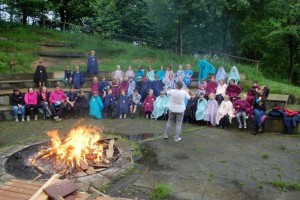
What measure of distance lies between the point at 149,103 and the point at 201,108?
2.29m

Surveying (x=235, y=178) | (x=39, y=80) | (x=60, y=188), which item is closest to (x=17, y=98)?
(x=39, y=80)

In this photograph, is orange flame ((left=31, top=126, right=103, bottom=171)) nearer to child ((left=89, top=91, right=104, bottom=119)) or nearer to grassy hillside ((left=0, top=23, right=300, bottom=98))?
child ((left=89, top=91, right=104, bottom=119))

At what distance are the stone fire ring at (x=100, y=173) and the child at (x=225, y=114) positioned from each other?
4.48 m

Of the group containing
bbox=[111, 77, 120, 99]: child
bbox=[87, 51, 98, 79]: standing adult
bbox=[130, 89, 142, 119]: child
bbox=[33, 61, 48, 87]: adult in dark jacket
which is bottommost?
bbox=[130, 89, 142, 119]: child

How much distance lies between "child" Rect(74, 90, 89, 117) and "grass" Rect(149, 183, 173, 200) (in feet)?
24.5

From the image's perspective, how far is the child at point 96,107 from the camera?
43.6ft

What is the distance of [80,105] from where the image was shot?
43.8 ft

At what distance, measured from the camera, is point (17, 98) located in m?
12.7

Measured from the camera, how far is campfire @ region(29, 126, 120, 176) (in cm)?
749

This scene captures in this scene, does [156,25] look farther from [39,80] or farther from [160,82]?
[39,80]

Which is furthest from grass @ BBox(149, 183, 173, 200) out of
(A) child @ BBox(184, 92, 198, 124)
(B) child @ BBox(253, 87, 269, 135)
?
(A) child @ BBox(184, 92, 198, 124)

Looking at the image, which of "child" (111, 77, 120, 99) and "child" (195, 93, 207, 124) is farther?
"child" (111, 77, 120, 99)

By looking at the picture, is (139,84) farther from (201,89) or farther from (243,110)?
(243,110)

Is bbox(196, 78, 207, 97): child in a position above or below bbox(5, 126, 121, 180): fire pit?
above
